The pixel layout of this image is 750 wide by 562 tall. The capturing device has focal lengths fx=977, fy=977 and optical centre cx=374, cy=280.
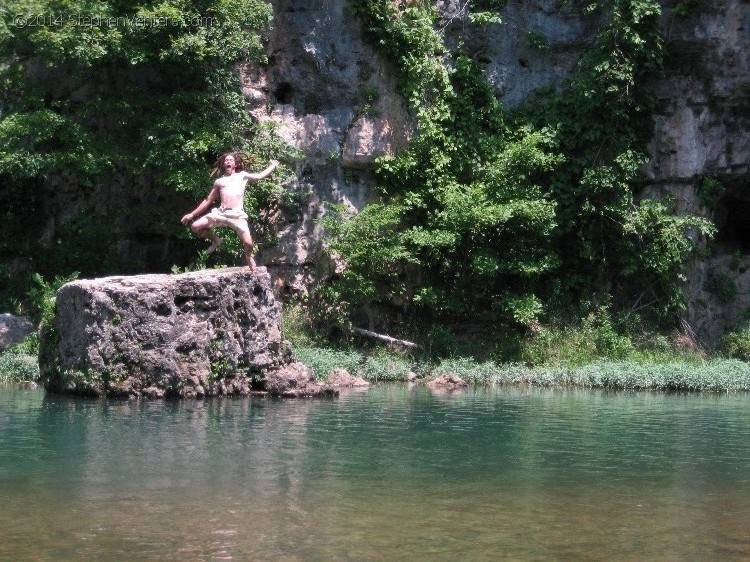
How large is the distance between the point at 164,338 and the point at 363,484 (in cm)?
715

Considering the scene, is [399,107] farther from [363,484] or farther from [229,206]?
[363,484]

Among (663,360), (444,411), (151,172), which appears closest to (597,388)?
(663,360)

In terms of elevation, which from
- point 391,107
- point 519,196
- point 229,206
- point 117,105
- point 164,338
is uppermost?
point 391,107

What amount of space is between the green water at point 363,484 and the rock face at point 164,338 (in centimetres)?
Result: 107

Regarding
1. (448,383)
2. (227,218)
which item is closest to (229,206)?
(227,218)

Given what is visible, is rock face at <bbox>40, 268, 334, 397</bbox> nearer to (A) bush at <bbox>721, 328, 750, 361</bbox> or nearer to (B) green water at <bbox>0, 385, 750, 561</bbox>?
(B) green water at <bbox>0, 385, 750, 561</bbox>

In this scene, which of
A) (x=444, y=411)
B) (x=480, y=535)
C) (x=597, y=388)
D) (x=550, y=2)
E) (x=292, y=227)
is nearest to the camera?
(x=480, y=535)

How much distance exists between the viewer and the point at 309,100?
22.9 meters

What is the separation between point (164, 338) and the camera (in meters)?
14.4

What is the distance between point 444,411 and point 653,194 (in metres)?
11.8

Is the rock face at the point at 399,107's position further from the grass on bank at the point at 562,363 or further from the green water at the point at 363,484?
the green water at the point at 363,484

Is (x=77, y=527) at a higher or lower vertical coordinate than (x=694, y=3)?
lower

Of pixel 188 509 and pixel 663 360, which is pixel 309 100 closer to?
pixel 663 360

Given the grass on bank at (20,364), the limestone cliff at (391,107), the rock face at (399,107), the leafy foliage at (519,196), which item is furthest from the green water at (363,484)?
the limestone cliff at (391,107)
